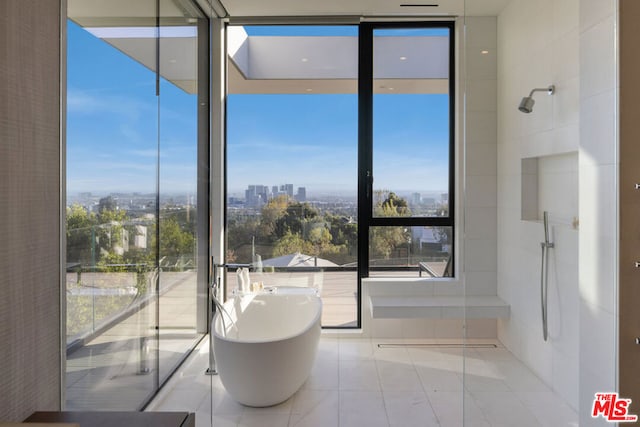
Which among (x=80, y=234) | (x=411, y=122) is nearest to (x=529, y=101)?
(x=411, y=122)

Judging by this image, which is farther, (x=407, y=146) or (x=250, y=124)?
(x=407, y=146)

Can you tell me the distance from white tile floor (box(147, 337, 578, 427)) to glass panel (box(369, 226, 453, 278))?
0.70m

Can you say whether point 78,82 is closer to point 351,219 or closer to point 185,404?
point 185,404

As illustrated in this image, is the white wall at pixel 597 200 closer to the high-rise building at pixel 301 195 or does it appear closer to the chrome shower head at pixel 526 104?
Result: the chrome shower head at pixel 526 104

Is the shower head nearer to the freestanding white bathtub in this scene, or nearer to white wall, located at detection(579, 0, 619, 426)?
white wall, located at detection(579, 0, 619, 426)

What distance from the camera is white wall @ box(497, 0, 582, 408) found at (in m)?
2.34

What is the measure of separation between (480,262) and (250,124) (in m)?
2.28

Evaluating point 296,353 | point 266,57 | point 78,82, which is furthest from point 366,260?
point 78,82

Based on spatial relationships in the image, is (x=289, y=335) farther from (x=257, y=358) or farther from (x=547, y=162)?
(x=547, y=162)

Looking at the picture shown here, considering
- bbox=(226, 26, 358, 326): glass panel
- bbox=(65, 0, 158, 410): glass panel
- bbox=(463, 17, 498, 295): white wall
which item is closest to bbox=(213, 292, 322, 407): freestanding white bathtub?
bbox=(65, 0, 158, 410): glass panel

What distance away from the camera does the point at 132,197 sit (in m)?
2.37

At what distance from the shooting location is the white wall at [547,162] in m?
2.34

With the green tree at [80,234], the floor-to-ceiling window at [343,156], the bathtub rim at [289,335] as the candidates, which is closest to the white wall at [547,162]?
the bathtub rim at [289,335]

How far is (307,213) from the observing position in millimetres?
3982
